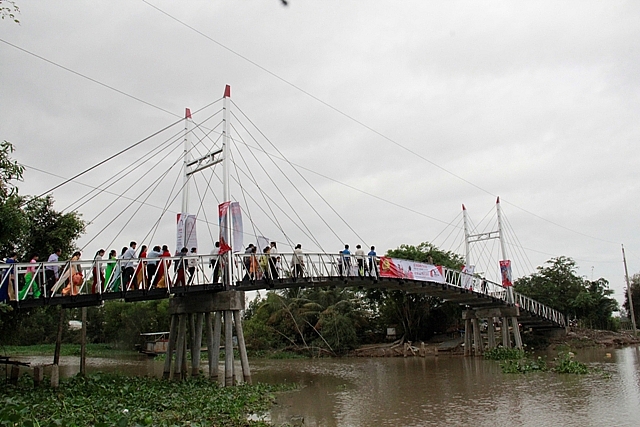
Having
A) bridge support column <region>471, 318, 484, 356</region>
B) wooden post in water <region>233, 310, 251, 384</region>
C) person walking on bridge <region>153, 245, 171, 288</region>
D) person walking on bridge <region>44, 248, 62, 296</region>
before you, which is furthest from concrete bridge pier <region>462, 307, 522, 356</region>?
person walking on bridge <region>44, 248, 62, 296</region>

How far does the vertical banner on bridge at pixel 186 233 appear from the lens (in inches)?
777

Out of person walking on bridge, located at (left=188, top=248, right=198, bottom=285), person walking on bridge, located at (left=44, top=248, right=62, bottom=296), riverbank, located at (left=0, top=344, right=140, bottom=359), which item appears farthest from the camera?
riverbank, located at (left=0, top=344, right=140, bottom=359)

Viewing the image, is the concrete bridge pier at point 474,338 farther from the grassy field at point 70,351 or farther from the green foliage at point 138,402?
the grassy field at point 70,351

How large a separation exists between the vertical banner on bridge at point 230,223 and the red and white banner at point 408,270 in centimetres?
793

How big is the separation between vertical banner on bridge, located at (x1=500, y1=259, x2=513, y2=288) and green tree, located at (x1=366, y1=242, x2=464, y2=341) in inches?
286

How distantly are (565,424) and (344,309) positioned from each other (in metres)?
29.9

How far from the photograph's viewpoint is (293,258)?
20.5m

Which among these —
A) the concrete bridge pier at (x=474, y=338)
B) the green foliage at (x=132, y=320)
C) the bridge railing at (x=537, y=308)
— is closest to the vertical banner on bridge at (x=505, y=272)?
the bridge railing at (x=537, y=308)

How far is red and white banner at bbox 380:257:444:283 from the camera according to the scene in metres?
24.4

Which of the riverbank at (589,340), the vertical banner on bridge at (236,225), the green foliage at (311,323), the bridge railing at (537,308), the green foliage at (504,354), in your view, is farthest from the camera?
the green foliage at (311,323)

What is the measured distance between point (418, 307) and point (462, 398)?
81.7 ft

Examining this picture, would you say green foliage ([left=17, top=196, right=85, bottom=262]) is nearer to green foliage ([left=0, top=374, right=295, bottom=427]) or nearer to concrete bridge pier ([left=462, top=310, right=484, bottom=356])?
green foliage ([left=0, top=374, right=295, bottom=427])

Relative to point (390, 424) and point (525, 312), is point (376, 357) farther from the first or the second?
point (390, 424)

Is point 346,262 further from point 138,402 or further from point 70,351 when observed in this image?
point 70,351
